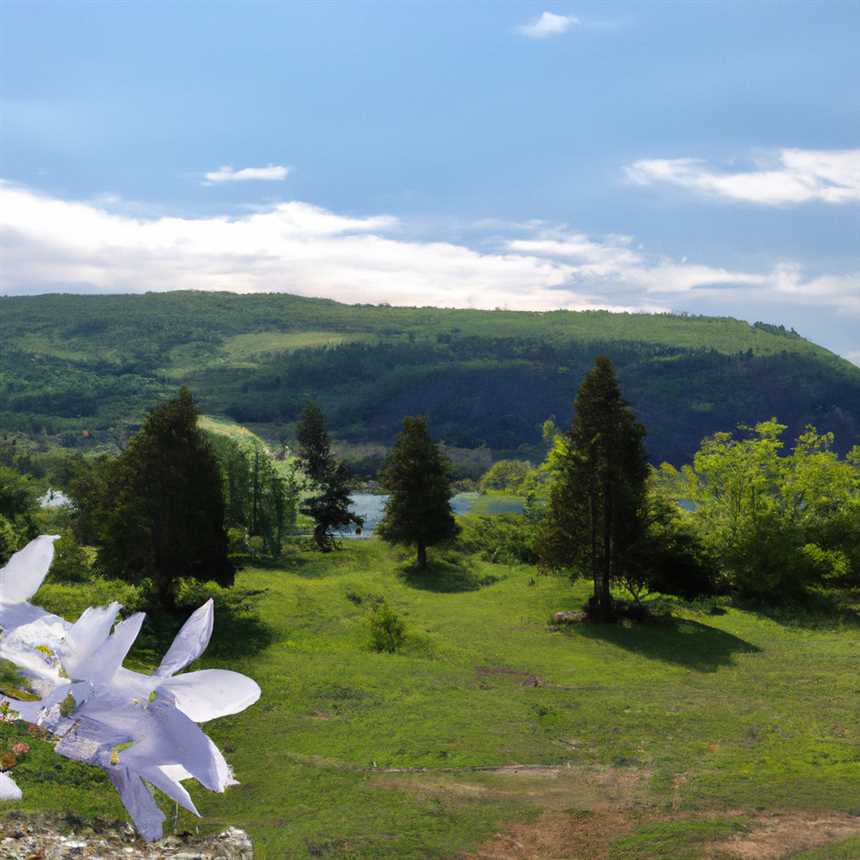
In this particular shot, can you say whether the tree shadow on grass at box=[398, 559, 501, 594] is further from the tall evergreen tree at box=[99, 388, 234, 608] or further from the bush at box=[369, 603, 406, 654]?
the tall evergreen tree at box=[99, 388, 234, 608]

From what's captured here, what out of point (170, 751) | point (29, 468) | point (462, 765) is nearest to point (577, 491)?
point (462, 765)

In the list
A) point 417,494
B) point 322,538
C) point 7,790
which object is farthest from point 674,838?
point 322,538

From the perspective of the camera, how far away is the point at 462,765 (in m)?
15.4

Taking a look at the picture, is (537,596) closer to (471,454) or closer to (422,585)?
(422,585)

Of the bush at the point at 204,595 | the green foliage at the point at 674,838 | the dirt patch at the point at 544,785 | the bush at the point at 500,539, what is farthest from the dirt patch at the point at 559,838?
the bush at the point at 500,539

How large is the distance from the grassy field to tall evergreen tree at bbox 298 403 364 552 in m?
20.9

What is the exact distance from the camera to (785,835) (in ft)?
41.5

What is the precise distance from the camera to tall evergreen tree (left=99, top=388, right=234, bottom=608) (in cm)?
2631

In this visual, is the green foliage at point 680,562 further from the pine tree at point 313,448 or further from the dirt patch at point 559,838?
the dirt patch at point 559,838

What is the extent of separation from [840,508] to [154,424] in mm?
31297

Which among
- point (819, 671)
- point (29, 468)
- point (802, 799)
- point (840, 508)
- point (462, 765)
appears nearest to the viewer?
point (802, 799)

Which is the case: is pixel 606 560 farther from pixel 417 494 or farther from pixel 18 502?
pixel 18 502

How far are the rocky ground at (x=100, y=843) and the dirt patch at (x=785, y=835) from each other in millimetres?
6769

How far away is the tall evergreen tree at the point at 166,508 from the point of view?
26312 mm
